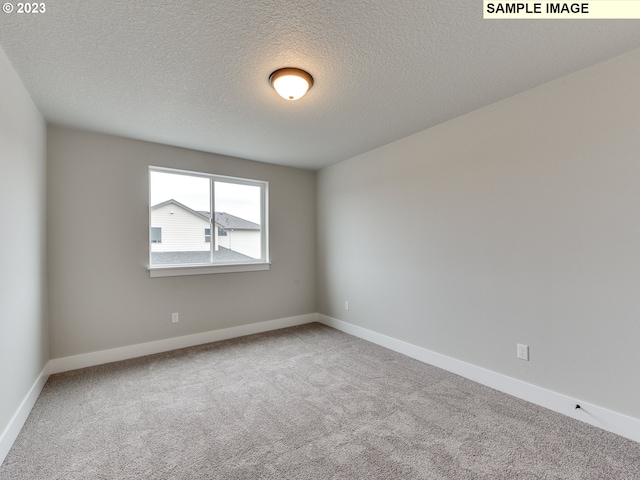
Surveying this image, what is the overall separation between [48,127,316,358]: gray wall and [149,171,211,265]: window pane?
15 centimetres

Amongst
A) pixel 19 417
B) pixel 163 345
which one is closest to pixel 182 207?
pixel 163 345

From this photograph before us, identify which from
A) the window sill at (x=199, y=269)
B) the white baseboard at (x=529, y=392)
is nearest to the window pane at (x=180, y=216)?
the window sill at (x=199, y=269)

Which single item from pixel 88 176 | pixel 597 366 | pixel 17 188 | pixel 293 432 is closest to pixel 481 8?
pixel 597 366

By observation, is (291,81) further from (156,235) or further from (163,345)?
(163,345)

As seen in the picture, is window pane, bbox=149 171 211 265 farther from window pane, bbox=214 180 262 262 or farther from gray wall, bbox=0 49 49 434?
gray wall, bbox=0 49 49 434

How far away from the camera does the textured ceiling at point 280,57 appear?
151 cm

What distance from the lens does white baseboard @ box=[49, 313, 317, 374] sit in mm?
2906

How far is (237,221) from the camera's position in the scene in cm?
406

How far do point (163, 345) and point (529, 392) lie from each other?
3.61 m

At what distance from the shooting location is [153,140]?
3.29 meters

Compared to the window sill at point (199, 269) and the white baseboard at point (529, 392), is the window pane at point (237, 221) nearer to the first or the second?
the window sill at point (199, 269)

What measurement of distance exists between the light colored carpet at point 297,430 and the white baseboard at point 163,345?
5.1 inches

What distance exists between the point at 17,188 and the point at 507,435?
12.0ft

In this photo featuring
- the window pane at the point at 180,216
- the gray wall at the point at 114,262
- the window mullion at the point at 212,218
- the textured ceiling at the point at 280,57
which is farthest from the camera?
the window mullion at the point at 212,218
